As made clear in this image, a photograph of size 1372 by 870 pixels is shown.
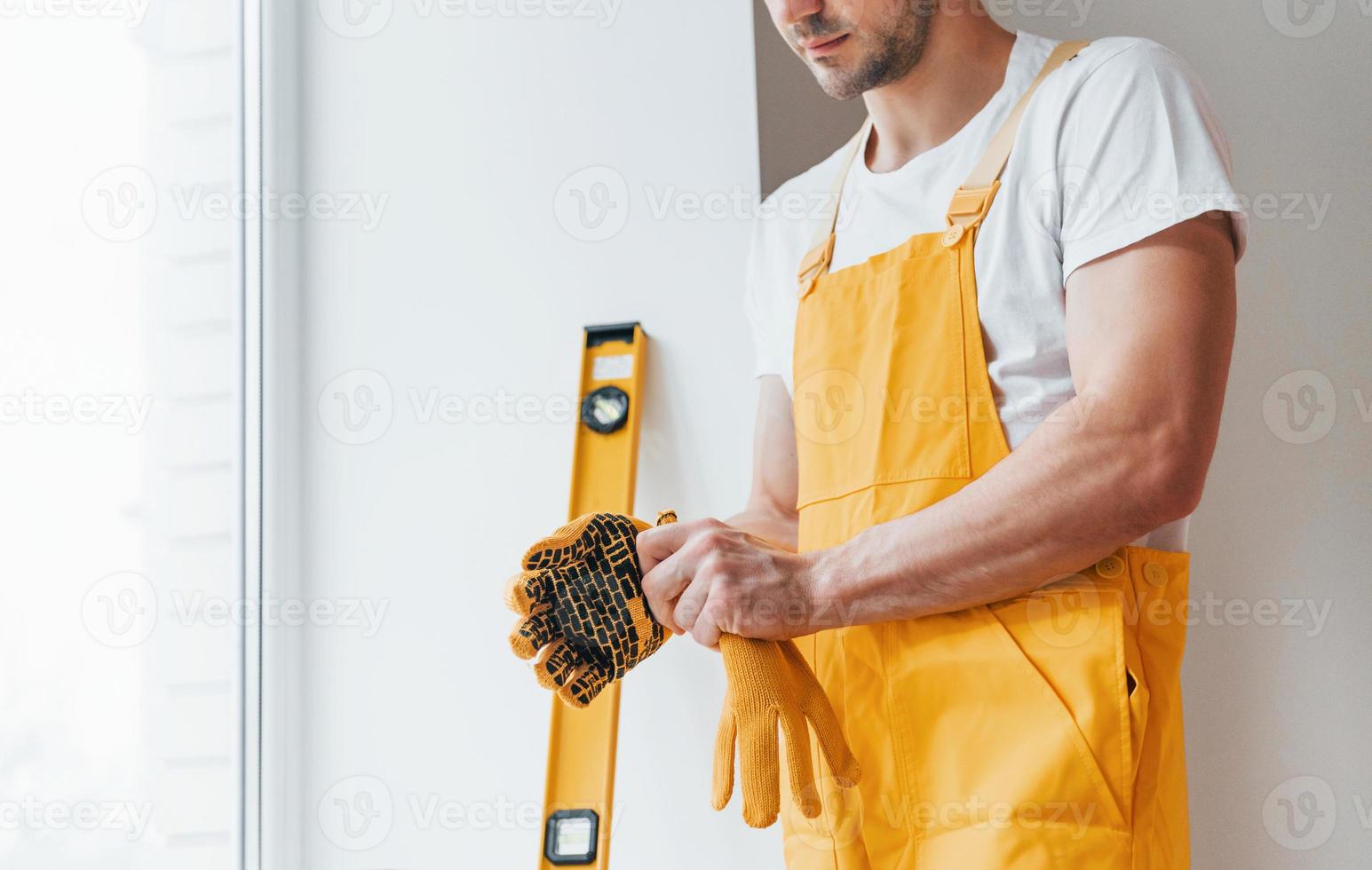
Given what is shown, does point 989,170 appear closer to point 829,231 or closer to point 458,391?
point 829,231

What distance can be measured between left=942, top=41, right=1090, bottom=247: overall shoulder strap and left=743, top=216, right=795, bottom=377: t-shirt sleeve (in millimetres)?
298

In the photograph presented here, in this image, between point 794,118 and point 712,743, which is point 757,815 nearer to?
point 712,743

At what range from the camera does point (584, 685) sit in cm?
119

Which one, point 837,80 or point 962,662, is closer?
point 962,662

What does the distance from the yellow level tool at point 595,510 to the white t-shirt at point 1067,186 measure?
1.78ft

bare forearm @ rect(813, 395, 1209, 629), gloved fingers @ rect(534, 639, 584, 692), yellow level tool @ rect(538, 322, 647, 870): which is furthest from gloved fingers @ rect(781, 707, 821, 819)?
yellow level tool @ rect(538, 322, 647, 870)

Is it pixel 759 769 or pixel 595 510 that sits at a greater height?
pixel 595 510

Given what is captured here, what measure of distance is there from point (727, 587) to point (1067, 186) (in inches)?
19.2

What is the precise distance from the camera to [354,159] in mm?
1847

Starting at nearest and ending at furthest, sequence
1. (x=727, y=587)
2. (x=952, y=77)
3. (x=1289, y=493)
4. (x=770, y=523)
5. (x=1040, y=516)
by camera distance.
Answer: (x=1040, y=516)
(x=727, y=587)
(x=952, y=77)
(x=770, y=523)
(x=1289, y=493)

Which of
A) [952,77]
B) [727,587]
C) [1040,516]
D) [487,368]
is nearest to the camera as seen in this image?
[1040,516]

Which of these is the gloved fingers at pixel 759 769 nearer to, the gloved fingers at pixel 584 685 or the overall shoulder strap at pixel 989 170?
the gloved fingers at pixel 584 685

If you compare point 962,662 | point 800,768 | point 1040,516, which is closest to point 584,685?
point 800,768

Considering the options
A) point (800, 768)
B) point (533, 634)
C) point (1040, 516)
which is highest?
point (1040, 516)
